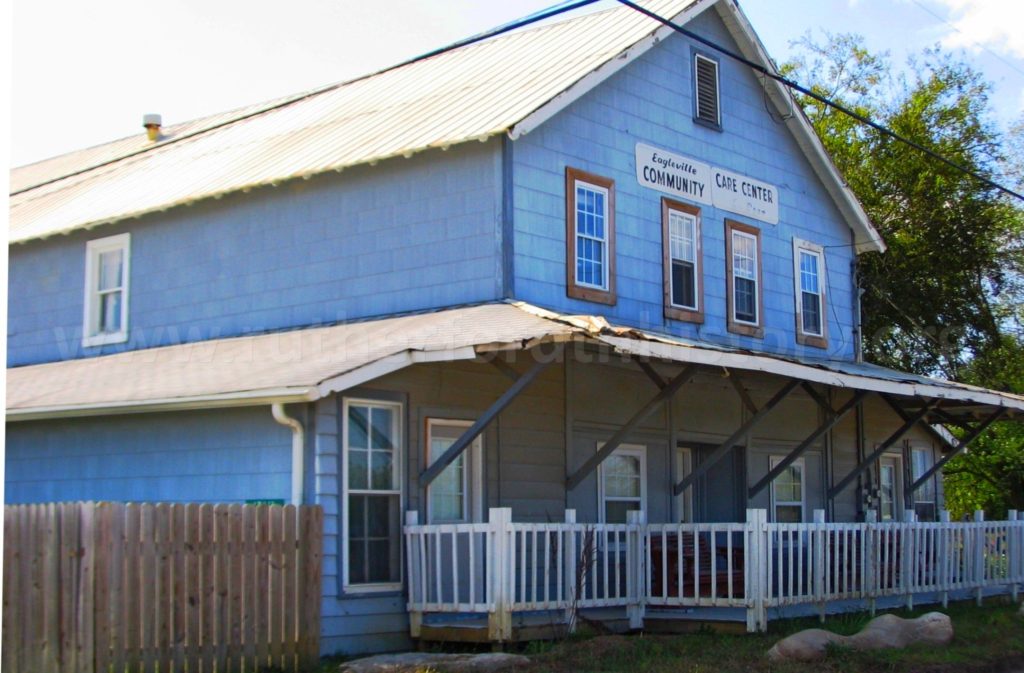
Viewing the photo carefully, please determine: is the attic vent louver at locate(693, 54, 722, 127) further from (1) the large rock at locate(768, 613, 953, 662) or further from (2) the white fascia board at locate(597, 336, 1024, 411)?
(1) the large rock at locate(768, 613, 953, 662)

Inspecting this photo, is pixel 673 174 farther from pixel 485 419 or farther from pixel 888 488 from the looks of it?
pixel 888 488

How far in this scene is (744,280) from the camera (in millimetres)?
19781

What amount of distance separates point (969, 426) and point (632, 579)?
33.8ft

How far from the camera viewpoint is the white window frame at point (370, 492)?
1313 centimetres

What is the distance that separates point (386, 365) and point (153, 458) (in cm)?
334

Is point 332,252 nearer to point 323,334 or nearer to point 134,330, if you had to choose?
point 323,334

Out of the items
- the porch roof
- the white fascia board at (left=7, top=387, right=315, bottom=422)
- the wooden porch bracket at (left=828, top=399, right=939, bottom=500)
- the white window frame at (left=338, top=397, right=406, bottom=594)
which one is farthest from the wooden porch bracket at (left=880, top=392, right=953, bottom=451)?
the white fascia board at (left=7, top=387, right=315, bottom=422)

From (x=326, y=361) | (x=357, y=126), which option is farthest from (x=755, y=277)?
(x=326, y=361)

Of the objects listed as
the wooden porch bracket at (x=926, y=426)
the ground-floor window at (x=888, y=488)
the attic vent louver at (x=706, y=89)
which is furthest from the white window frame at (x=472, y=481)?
the ground-floor window at (x=888, y=488)

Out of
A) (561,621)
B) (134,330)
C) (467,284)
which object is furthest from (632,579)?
(134,330)

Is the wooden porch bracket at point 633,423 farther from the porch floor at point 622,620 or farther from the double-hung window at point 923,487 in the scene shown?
the double-hung window at point 923,487

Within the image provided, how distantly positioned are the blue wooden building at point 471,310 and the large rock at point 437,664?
1230mm

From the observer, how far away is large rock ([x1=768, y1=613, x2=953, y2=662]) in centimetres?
1248

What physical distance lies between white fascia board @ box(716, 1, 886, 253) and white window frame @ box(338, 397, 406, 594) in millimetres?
9028
